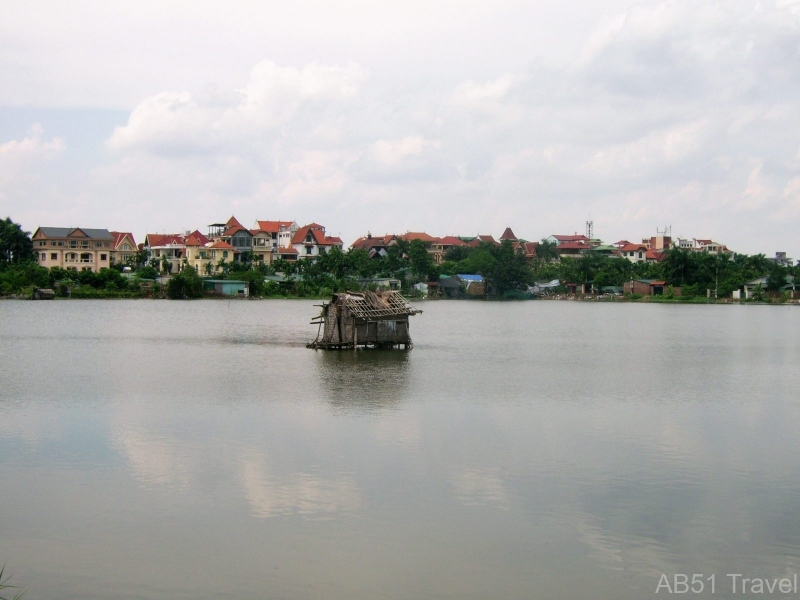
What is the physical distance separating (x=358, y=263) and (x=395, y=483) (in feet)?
218

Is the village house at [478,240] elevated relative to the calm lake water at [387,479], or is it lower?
elevated

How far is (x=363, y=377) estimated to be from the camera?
23.7 m

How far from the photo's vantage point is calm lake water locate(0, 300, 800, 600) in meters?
9.29

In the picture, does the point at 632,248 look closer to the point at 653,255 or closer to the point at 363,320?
the point at 653,255

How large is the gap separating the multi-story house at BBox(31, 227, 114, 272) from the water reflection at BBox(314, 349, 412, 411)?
50581 mm

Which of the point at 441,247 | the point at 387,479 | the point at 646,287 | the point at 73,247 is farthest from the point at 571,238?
the point at 387,479

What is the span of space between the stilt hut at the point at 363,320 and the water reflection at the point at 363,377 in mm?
386

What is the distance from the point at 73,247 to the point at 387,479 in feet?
227

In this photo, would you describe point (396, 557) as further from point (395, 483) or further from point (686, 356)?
point (686, 356)

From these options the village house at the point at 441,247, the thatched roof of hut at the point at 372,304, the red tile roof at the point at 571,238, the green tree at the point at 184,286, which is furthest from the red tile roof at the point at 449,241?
the thatched roof of hut at the point at 372,304

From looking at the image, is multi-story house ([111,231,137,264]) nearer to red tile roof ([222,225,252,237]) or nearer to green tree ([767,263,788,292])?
red tile roof ([222,225,252,237])

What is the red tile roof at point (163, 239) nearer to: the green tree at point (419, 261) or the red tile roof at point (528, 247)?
the green tree at point (419, 261)

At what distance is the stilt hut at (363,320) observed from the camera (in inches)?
1160

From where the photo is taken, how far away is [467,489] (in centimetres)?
1211
